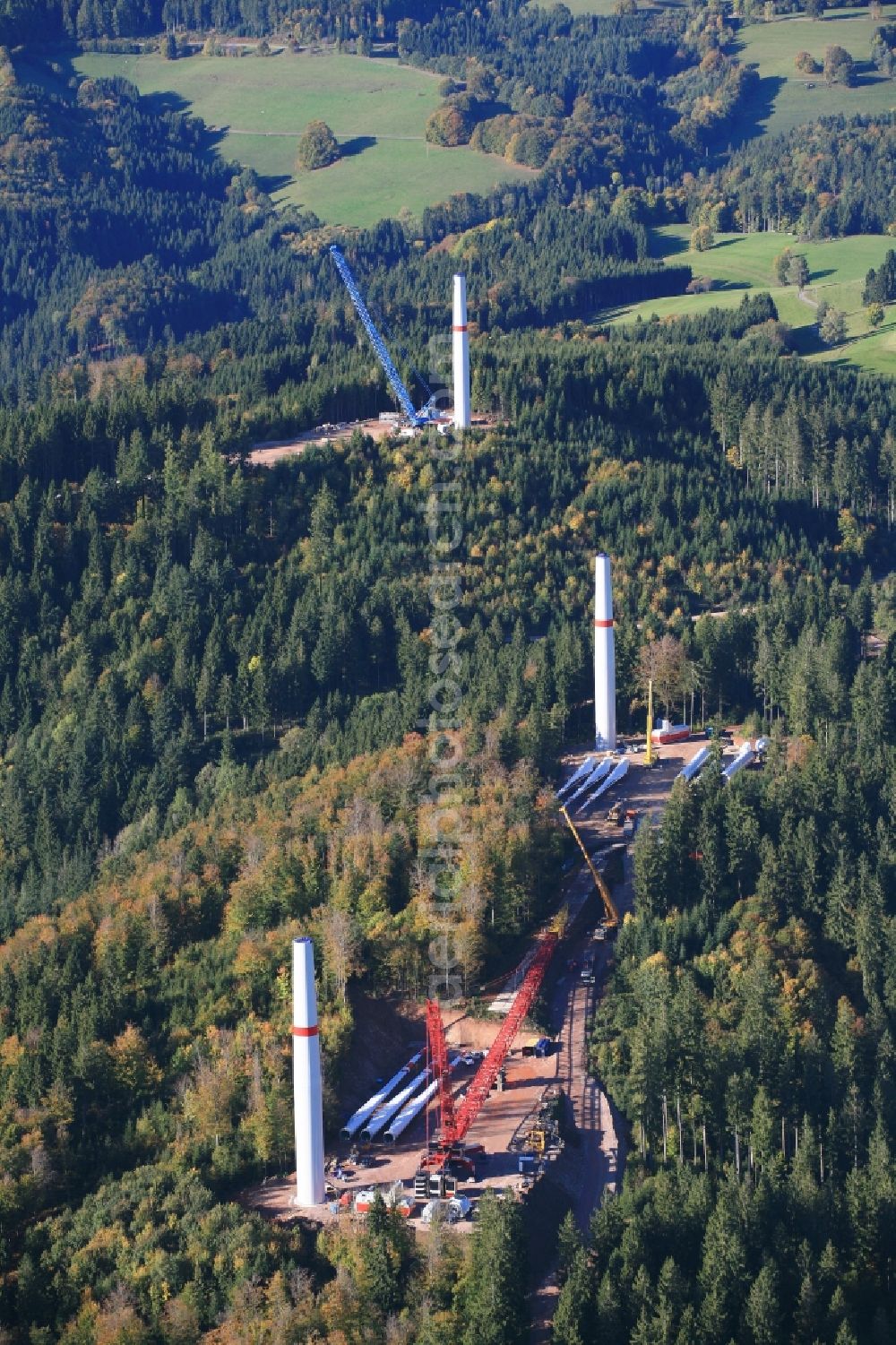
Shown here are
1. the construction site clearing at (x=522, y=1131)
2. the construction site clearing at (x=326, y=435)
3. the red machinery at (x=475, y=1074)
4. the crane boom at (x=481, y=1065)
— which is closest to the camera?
the construction site clearing at (x=522, y=1131)

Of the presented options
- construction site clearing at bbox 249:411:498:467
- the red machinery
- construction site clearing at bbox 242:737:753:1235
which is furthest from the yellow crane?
construction site clearing at bbox 249:411:498:467

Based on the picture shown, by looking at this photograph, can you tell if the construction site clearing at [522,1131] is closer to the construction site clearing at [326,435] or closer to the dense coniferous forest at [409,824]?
the dense coniferous forest at [409,824]

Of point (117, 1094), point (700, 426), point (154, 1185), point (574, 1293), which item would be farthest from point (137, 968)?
point (700, 426)

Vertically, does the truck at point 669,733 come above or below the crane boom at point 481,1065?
above

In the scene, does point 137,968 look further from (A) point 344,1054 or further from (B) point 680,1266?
(B) point 680,1266

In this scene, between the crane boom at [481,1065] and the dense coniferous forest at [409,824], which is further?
the crane boom at [481,1065]

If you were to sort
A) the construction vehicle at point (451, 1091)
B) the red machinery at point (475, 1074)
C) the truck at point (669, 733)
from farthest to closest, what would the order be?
the truck at point (669, 733)
the red machinery at point (475, 1074)
the construction vehicle at point (451, 1091)

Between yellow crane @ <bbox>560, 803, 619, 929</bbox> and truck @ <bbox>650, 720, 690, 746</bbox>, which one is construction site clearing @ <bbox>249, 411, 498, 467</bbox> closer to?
truck @ <bbox>650, 720, 690, 746</bbox>

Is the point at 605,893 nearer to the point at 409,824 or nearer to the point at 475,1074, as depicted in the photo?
the point at 409,824

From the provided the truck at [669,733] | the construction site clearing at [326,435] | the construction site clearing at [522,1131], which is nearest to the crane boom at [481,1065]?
the construction site clearing at [522,1131]
